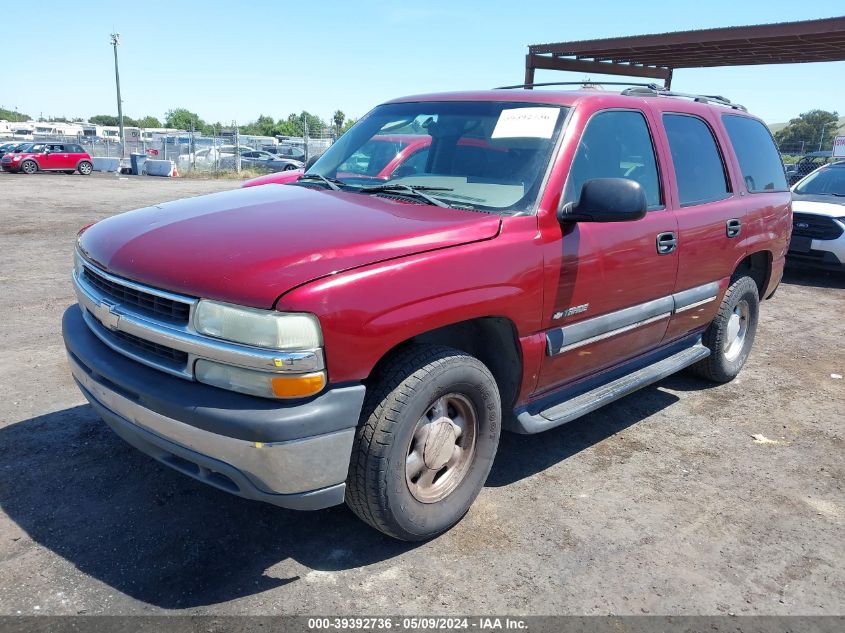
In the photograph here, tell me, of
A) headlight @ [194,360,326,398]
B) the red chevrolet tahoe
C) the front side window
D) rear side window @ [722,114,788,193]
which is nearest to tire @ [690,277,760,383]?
the red chevrolet tahoe

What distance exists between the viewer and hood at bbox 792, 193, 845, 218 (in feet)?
29.4

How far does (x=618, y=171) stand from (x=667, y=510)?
5.97 feet

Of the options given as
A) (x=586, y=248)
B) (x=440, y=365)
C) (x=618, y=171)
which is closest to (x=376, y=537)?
(x=440, y=365)

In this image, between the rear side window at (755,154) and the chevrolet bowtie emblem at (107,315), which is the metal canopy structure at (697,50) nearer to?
the rear side window at (755,154)

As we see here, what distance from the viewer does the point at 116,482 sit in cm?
341

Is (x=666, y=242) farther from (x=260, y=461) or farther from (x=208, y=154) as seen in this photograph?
(x=208, y=154)

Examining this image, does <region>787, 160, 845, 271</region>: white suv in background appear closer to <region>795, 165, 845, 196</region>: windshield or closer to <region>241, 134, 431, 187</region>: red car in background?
<region>795, 165, 845, 196</region>: windshield

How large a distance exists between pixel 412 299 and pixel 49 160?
3243 cm

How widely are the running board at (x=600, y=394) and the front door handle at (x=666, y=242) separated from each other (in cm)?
75

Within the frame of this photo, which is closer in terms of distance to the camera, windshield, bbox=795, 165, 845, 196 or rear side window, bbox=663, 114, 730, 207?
rear side window, bbox=663, 114, 730, 207

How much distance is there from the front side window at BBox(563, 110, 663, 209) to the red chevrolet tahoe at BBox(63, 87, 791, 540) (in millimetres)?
15

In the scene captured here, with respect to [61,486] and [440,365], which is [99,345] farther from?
[440,365]

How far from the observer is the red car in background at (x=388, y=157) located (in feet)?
12.1

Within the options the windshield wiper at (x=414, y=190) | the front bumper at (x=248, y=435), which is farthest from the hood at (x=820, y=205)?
the front bumper at (x=248, y=435)
